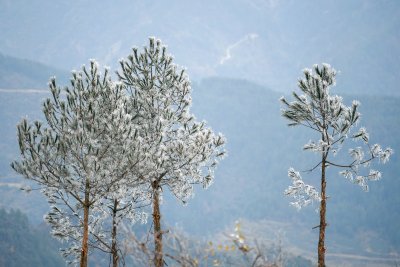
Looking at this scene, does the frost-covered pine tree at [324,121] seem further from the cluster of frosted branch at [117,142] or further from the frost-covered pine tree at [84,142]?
the frost-covered pine tree at [84,142]

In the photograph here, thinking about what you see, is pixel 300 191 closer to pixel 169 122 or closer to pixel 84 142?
pixel 169 122

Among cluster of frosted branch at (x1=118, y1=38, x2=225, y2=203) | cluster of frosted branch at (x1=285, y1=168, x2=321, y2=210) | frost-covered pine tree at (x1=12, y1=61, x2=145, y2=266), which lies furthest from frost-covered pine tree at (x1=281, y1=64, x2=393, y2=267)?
frost-covered pine tree at (x1=12, y1=61, x2=145, y2=266)

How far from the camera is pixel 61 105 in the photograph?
1333 cm

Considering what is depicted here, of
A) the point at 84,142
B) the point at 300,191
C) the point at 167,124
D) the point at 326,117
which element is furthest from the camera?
the point at 167,124

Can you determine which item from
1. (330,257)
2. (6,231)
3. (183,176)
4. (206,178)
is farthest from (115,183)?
(330,257)

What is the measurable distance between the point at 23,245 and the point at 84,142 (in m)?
110

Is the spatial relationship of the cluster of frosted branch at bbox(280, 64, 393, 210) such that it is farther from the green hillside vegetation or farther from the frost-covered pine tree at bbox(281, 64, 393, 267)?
the green hillside vegetation

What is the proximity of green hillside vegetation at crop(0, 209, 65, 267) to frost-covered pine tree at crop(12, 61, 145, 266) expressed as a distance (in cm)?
9989

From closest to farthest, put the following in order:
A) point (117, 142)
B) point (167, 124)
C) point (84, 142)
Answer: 1. point (84, 142)
2. point (117, 142)
3. point (167, 124)

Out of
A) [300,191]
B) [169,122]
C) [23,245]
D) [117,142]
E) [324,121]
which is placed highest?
[23,245]

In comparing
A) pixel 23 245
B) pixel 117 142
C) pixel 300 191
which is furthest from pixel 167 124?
pixel 23 245

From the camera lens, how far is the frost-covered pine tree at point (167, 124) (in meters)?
15.5

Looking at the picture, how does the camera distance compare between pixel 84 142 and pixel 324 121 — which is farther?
pixel 324 121

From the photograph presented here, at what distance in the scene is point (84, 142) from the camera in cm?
1310
